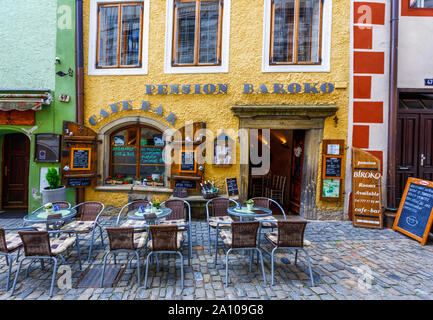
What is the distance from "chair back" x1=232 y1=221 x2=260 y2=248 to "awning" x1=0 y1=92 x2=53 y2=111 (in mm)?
5773

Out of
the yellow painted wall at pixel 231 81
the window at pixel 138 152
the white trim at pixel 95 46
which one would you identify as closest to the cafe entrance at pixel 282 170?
the yellow painted wall at pixel 231 81

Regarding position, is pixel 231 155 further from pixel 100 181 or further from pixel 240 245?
pixel 100 181

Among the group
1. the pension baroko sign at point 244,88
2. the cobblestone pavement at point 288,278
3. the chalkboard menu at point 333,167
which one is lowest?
the cobblestone pavement at point 288,278

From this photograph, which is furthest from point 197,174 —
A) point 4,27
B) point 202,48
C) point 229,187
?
point 4,27

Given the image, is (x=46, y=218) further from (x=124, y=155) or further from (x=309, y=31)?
(x=309, y=31)

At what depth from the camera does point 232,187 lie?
5754 mm

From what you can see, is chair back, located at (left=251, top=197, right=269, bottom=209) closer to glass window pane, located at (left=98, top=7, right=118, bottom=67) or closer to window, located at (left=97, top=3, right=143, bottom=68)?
window, located at (left=97, top=3, right=143, bottom=68)

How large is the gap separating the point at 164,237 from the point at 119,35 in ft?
19.2

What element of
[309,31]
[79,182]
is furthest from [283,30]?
[79,182]

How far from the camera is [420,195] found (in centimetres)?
480

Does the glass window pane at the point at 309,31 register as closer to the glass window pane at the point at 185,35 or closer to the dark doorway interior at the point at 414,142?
the dark doorway interior at the point at 414,142

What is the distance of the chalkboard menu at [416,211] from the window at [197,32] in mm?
5440

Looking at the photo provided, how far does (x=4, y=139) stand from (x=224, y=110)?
6418 millimetres

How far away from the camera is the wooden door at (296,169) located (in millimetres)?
6582
